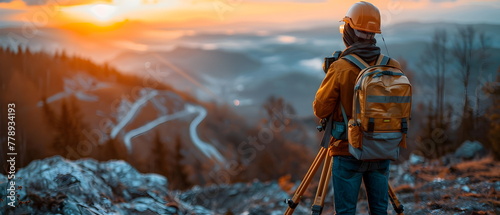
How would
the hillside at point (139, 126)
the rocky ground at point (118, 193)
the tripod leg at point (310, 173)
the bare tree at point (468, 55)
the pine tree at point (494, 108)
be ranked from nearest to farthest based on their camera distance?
1. the tripod leg at point (310, 173)
2. the rocky ground at point (118, 193)
3. the bare tree at point (468, 55)
4. the pine tree at point (494, 108)
5. the hillside at point (139, 126)

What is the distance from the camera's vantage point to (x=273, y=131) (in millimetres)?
79688

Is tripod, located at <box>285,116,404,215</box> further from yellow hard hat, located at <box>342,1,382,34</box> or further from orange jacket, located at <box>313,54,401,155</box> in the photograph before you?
yellow hard hat, located at <box>342,1,382,34</box>

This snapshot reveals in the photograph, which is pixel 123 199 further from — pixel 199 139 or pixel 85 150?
pixel 199 139

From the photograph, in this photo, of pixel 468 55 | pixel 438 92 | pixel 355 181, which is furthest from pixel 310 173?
pixel 438 92

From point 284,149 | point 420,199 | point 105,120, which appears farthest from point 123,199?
point 105,120

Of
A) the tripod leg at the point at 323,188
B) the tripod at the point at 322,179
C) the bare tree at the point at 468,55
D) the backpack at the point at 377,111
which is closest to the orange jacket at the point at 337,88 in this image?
the backpack at the point at 377,111

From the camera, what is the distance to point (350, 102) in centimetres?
461

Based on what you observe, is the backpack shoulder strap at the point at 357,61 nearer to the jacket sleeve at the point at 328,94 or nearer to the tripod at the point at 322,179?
the jacket sleeve at the point at 328,94

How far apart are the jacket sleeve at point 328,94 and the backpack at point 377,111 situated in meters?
0.25

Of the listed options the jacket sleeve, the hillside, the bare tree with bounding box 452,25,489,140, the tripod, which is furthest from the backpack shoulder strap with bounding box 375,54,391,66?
the hillside

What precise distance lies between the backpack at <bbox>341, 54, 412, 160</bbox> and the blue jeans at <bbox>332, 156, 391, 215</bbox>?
285 millimetres

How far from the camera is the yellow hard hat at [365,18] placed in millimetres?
4602

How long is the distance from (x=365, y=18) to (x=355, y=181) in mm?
2065

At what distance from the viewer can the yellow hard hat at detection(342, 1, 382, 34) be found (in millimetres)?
4602
